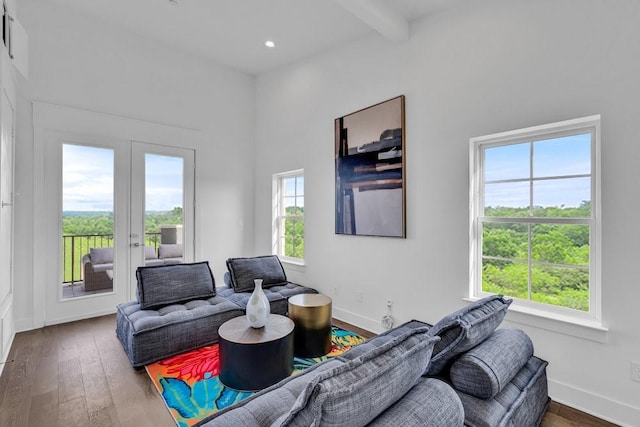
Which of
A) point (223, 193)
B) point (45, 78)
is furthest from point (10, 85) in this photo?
point (223, 193)

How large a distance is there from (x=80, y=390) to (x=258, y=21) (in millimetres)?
3895

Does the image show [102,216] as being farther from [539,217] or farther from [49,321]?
[539,217]

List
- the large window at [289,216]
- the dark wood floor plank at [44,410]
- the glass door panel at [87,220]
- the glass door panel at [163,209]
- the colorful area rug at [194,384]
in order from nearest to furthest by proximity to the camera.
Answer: the dark wood floor plank at [44,410] → the colorful area rug at [194,384] → the glass door panel at [87,220] → the glass door panel at [163,209] → the large window at [289,216]

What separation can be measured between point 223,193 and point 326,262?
2.07 meters

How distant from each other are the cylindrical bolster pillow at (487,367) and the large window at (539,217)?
1083 mm

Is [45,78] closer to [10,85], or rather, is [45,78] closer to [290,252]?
[10,85]

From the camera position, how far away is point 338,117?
13.0 ft

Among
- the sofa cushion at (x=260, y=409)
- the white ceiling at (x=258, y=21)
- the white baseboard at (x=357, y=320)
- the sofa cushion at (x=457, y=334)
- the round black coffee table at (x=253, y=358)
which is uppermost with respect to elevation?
the white ceiling at (x=258, y=21)

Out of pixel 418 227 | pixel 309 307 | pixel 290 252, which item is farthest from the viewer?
pixel 290 252

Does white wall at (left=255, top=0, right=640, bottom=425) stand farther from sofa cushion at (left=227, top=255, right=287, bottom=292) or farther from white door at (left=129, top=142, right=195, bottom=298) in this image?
white door at (left=129, top=142, right=195, bottom=298)

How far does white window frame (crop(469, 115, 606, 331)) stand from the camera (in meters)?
2.23

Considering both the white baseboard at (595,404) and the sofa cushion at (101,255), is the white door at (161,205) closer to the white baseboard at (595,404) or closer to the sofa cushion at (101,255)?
the sofa cushion at (101,255)

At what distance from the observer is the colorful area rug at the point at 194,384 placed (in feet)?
7.01

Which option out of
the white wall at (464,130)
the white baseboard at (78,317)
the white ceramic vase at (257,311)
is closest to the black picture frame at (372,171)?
the white wall at (464,130)
